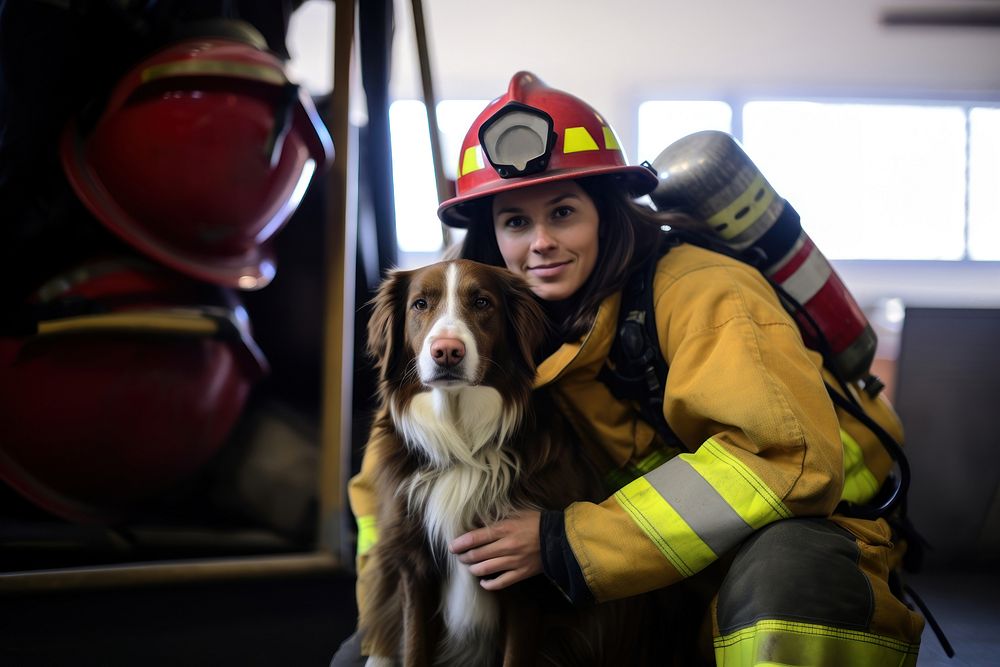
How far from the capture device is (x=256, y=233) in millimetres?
1745

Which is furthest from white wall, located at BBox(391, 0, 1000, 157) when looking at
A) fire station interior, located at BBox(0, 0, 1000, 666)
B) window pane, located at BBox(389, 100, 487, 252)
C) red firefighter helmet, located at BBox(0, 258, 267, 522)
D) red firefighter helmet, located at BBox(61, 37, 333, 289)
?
red firefighter helmet, located at BBox(0, 258, 267, 522)

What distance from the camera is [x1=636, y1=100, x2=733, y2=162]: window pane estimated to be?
5.06 m

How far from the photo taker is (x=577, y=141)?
1.23 metres

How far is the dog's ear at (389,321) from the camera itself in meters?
1.10

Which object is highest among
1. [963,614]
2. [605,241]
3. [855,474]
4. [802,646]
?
[605,241]

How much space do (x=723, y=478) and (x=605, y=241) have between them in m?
0.47

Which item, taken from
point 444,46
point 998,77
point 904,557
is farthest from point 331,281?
point 998,77

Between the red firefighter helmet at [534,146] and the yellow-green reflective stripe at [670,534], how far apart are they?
0.52 meters

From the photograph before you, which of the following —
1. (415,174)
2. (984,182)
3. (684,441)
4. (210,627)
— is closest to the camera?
(684,441)

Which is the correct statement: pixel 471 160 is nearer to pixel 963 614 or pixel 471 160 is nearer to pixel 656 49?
pixel 963 614

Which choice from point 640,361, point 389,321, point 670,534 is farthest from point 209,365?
point 670,534

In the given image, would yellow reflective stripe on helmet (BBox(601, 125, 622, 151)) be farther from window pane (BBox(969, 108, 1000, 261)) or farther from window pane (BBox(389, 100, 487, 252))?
window pane (BBox(969, 108, 1000, 261))

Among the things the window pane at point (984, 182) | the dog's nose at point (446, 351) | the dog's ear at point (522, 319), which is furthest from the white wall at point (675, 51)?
the dog's nose at point (446, 351)

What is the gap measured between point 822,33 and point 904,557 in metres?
4.67
